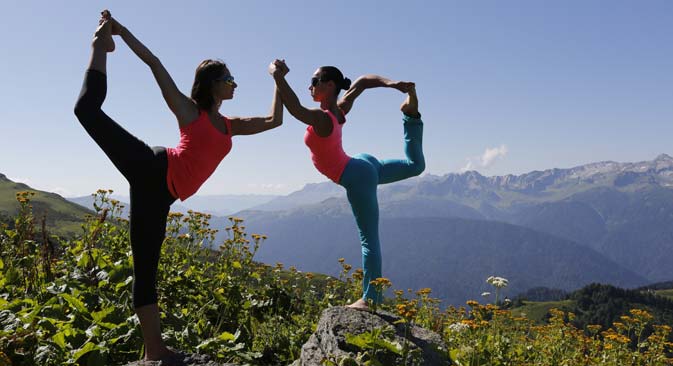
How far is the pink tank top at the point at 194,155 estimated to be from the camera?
3660mm

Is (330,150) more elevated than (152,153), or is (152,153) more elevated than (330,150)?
(330,150)

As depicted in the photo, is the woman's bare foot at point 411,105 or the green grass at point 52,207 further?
the green grass at point 52,207

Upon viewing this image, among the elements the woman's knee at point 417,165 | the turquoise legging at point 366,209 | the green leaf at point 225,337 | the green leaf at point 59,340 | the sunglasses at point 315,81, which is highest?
the sunglasses at point 315,81

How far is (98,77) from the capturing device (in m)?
3.47

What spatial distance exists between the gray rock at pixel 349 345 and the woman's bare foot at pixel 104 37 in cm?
289

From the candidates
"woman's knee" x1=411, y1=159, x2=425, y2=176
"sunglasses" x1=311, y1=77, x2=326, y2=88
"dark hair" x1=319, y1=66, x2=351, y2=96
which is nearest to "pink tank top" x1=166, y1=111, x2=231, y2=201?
"sunglasses" x1=311, y1=77, x2=326, y2=88

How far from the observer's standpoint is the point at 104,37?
143 inches

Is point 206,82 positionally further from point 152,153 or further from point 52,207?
point 52,207

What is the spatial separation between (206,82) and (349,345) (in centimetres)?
251

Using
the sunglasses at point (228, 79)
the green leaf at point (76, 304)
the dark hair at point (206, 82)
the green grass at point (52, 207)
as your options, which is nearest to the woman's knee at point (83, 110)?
the dark hair at point (206, 82)

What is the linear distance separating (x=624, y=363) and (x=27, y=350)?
634 cm

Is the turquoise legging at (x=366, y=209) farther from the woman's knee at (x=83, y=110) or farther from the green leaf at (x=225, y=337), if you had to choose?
the woman's knee at (x=83, y=110)

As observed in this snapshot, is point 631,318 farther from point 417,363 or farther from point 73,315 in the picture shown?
point 73,315

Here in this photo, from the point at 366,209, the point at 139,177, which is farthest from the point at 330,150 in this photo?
the point at 139,177
